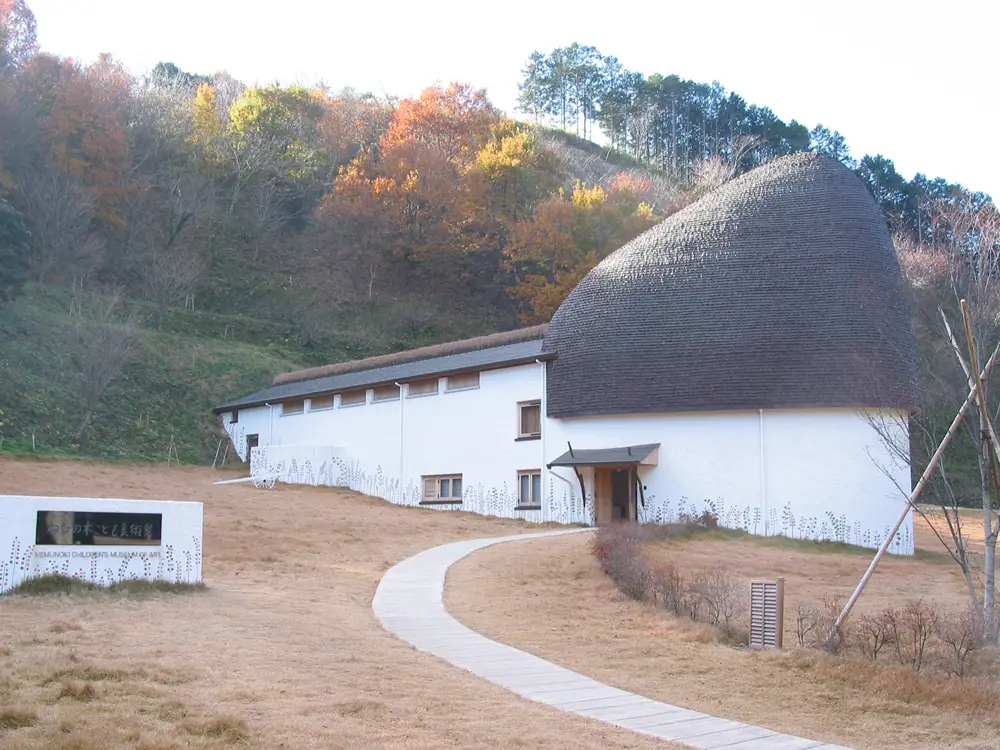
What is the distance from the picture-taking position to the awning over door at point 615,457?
30.1 m

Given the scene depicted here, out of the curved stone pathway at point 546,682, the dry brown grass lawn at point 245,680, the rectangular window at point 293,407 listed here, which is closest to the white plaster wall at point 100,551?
the dry brown grass lawn at point 245,680

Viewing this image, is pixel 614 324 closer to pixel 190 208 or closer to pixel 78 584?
pixel 78 584

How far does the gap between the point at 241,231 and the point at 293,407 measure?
77.3 feet

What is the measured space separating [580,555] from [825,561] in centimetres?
677

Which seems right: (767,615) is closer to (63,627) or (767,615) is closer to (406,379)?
(63,627)

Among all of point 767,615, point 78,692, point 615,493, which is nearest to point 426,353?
point 615,493

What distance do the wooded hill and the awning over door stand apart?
18282 mm

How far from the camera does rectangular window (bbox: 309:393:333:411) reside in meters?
40.2

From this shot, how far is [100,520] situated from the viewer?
15109 millimetres

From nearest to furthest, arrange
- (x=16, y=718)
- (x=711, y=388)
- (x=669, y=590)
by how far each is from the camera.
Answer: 1. (x=16, y=718)
2. (x=669, y=590)
3. (x=711, y=388)

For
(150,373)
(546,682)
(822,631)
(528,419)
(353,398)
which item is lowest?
(546,682)

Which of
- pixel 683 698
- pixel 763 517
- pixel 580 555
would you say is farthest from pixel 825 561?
pixel 683 698

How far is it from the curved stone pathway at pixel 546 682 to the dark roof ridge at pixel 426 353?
21.2m

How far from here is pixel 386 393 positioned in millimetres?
37844
